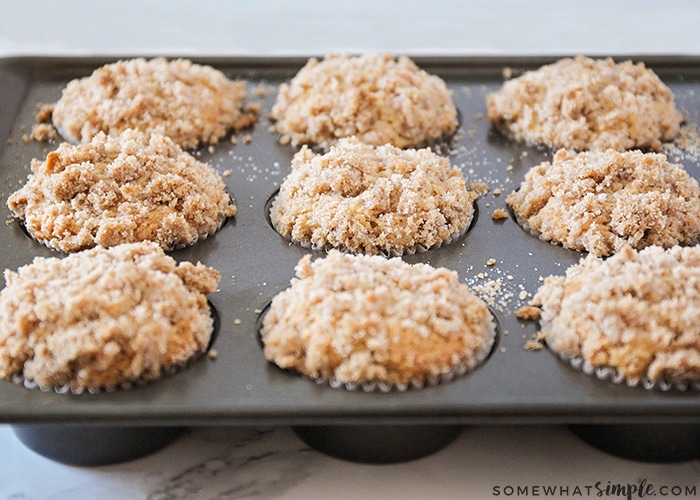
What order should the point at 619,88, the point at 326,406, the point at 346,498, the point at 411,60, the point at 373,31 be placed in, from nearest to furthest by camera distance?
1. the point at 326,406
2. the point at 346,498
3. the point at 619,88
4. the point at 411,60
5. the point at 373,31

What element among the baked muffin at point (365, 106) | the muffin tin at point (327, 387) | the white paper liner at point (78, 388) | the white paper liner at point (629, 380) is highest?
the baked muffin at point (365, 106)

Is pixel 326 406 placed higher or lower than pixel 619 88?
lower

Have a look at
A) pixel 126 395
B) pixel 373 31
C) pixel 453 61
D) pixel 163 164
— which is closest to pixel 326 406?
pixel 126 395

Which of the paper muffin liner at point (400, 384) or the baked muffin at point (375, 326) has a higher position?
the baked muffin at point (375, 326)

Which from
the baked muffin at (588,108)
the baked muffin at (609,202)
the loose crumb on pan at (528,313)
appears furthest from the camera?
the baked muffin at (588,108)

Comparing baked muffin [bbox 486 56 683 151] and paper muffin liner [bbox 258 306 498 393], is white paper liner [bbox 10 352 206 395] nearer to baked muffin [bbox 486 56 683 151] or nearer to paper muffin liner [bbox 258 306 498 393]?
paper muffin liner [bbox 258 306 498 393]

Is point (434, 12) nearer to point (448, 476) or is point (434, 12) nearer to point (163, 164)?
point (163, 164)

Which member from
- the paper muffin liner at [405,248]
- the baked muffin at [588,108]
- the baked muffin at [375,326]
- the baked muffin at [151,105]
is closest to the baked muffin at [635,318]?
the baked muffin at [375,326]

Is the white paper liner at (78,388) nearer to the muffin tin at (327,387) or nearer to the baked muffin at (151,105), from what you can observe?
the muffin tin at (327,387)
